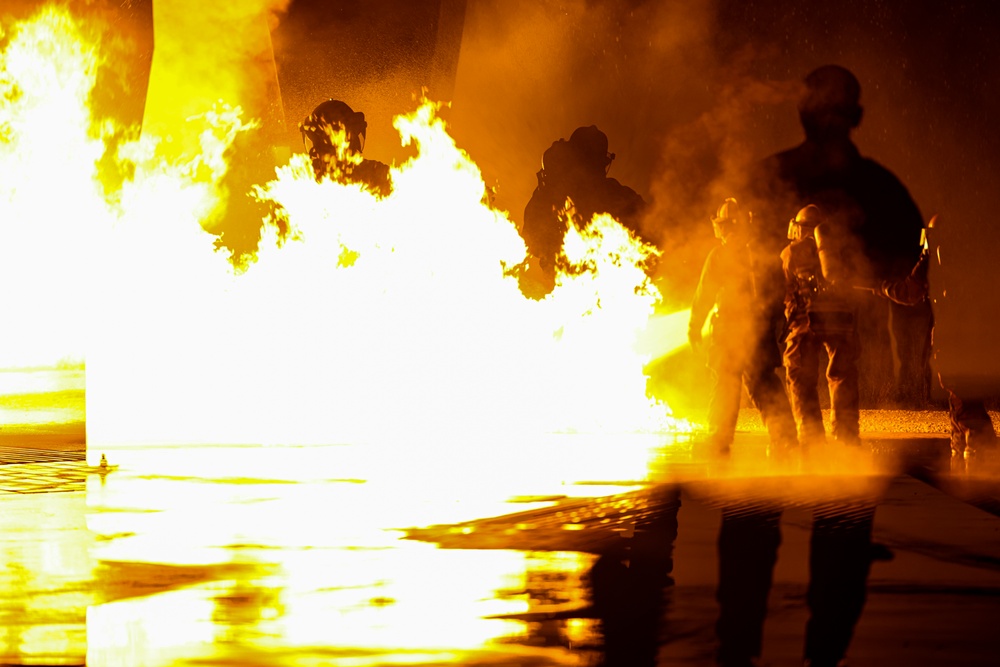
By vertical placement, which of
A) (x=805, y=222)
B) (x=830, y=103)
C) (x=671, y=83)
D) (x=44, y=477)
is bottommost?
(x=44, y=477)

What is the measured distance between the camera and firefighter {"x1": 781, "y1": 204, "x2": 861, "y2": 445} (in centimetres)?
1118

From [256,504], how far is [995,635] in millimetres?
4999

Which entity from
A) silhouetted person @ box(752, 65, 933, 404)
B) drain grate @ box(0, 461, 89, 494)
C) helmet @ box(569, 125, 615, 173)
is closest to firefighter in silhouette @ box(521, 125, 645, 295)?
helmet @ box(569, 125, 615, 173)

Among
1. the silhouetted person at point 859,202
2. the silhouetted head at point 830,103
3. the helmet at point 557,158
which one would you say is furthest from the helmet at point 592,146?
the silhouetted head at point 830,103

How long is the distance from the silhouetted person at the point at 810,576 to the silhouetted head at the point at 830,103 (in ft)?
25.7

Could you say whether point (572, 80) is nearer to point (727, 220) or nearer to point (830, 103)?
point (830, 103)

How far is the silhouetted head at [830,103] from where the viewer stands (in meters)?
16.0

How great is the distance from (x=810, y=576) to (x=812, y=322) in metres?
5.01

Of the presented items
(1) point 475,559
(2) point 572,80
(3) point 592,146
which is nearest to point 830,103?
(3) point 592,146

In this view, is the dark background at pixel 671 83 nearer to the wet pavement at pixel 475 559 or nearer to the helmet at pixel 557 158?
the helmet at pixel 557 158

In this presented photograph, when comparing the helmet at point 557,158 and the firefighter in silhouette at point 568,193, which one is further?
the helmet at point 557,158

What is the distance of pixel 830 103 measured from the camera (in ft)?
52.7

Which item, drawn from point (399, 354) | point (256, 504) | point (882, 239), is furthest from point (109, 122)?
point (256, 504)

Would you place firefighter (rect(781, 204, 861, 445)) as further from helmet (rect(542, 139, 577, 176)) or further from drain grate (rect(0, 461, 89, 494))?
helmet (rect(542, 139, 577, 176))
